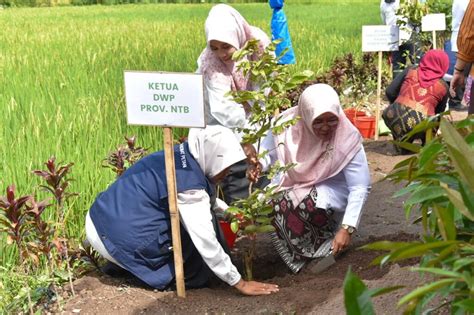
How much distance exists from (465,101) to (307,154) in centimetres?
414

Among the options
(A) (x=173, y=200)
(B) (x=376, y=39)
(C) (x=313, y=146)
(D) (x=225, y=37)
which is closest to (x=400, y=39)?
(B) (x=376, y=39)

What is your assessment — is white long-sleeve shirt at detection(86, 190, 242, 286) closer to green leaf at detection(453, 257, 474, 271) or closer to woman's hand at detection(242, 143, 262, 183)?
woman's hand at detection(242, 143, 262, 183)

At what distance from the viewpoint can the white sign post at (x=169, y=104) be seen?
2.50 meters

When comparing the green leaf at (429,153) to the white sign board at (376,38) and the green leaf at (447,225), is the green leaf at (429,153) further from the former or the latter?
the white sign board at (376,38)

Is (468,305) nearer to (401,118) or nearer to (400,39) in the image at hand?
(401,118)

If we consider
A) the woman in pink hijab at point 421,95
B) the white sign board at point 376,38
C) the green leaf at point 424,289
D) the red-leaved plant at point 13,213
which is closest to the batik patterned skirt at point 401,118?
the woman in pink hijab at point 421,95

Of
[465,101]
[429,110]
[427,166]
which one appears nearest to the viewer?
[427,166]

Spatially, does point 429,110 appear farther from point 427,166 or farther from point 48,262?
point 427,166

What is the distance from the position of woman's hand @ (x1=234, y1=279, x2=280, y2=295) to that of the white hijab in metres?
0.43

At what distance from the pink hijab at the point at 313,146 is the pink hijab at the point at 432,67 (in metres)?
1.90

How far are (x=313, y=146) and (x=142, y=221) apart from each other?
901mm

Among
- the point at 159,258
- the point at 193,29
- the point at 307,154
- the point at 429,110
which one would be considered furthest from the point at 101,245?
the point at 193,29

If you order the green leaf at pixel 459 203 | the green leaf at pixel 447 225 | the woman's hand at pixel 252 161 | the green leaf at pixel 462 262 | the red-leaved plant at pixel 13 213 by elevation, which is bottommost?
the red-leaved plant at pixel 13 213

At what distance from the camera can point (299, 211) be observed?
3.14 meters
